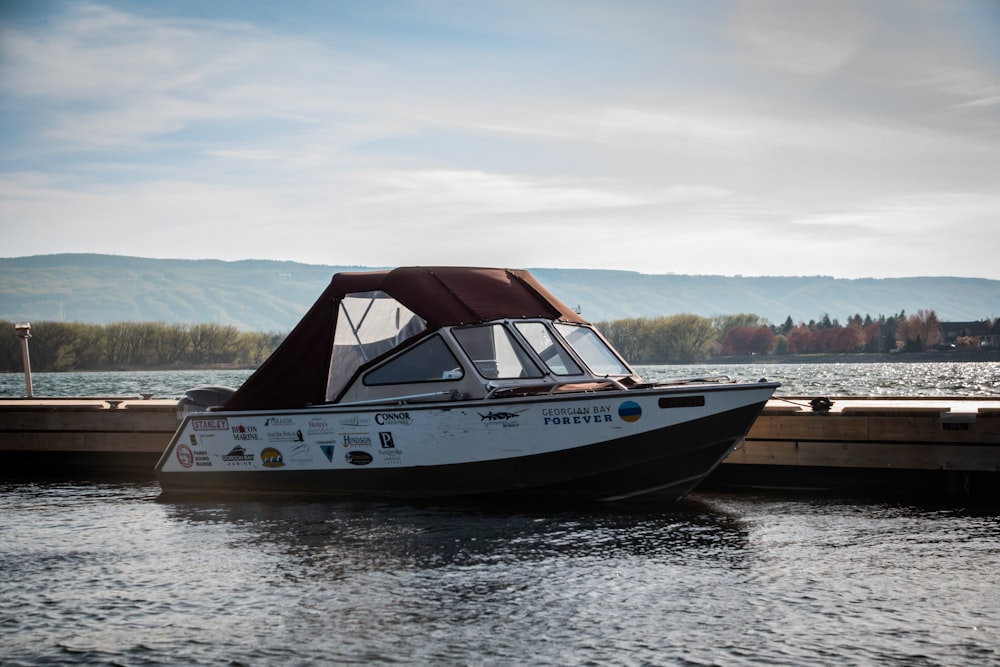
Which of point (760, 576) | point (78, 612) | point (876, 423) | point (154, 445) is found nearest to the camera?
point (78, 612)

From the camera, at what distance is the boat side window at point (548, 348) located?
15766 millimetres

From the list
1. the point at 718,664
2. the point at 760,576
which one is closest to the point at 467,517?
the point at 760,576

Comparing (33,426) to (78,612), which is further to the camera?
(33,426)

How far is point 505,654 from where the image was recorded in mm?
8445

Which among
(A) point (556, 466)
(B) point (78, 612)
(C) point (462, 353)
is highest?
(C) point (462, 353)

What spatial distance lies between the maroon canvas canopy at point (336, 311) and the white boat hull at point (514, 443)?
300mm

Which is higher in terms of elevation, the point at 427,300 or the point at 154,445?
the point at 427,300

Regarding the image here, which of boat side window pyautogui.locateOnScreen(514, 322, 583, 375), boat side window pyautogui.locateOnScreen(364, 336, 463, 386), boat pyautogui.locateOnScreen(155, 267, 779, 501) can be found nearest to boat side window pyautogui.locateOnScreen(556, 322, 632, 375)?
boat pyautogui.locateOnScreen(155, 267, 779, 501)

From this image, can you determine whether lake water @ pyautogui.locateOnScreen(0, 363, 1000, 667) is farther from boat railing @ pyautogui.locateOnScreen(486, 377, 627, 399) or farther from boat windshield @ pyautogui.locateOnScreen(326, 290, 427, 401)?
boat windshield @ pyautogui.locateOnScreen(326, 290, 427, 401)

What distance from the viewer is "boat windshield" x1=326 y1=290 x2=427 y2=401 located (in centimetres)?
1588

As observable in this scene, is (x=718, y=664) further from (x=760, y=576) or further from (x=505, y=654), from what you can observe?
(x=760, y=576)

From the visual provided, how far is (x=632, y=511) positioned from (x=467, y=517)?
7.42ft

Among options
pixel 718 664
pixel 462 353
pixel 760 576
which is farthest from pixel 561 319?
pixel 718 664

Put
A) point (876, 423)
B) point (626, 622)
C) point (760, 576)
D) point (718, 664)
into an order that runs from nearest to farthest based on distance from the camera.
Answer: point (718, 664), point (626, 622), point (760, 576), point (876, 423)
